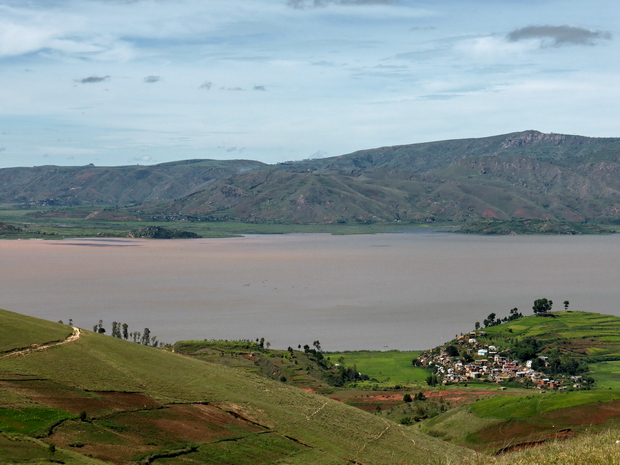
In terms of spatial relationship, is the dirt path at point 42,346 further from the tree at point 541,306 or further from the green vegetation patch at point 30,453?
the tree at point 541,306

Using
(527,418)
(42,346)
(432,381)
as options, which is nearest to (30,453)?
(42,346)

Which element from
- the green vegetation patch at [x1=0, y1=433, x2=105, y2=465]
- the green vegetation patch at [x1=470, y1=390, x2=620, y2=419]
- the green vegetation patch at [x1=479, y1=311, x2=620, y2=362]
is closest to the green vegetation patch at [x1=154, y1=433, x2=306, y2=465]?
the green vegetation patch at [x1=0, y1=433, x2=105, y2=465]

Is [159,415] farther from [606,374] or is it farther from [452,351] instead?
[606,374]

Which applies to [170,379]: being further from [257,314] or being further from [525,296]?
[525,296]

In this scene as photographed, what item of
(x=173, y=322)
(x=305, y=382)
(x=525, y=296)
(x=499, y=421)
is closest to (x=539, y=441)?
(x=499, y=421)

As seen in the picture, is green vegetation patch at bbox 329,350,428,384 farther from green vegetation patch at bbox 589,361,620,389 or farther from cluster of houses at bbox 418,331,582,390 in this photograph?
green vegetation patch at bbox 589,361,620,389
